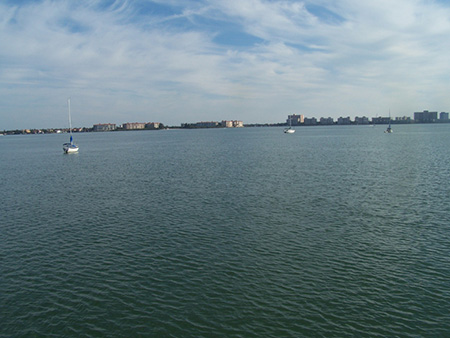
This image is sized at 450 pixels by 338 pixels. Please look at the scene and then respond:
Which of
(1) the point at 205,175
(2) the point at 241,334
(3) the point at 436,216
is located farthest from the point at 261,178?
(2) the point at 241,334

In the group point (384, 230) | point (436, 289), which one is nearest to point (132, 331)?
point (436, 289)

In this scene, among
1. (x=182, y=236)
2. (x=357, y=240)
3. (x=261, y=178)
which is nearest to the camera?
(x=357, y=240)

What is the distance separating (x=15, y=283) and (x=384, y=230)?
25208 millimetres

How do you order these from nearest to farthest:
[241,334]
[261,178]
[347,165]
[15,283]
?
1. [241,334]
2. [15,283]
3. [261,178]
4. [347,165]

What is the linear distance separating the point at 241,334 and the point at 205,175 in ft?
134

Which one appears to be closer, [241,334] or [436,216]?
[241,334]

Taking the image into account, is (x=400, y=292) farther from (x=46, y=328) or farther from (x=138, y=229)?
(x=138, y=229)

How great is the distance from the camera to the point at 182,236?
25562 mm

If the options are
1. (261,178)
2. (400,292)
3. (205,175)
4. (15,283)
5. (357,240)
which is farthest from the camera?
(205,175)

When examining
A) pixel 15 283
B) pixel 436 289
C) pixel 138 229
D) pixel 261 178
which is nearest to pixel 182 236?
pixel 138 229

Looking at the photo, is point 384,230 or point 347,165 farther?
point 347,165

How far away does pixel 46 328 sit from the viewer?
14836mm

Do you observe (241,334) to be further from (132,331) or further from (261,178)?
(261,178)

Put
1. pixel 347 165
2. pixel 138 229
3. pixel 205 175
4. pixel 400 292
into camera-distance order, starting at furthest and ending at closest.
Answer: pixel 347 165, pixel 205 175, pixel 138 229, pixel 400 292
